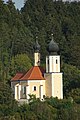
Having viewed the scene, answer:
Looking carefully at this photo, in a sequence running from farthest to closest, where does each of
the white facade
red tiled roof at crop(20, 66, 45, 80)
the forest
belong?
red tiled roof at crop(20, 66, 45, 80) → the white facade → the forest

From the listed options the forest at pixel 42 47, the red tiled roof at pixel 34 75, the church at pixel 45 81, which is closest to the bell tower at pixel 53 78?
the church at pixel 45 81

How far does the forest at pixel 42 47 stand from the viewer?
5675cm

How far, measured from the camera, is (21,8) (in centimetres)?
10588

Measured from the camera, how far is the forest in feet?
186

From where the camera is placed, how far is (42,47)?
85.8 meters

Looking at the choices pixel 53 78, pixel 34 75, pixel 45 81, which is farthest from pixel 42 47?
pixel 53 78

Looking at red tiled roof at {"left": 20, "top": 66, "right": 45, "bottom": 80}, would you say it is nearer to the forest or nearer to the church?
the church

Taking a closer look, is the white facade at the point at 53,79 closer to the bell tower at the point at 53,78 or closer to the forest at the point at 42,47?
the bell tower at the point at 53,78

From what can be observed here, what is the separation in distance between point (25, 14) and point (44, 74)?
3737cm

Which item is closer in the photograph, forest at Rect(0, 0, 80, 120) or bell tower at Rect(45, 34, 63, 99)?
forest at Rect(0, 0, 80, 120)

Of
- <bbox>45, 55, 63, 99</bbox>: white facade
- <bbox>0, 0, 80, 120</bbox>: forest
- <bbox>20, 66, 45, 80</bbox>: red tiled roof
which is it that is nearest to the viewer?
<bbox>0, 0, 80, 120</bbox>: forest

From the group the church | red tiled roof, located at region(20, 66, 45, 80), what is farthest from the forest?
red tiled roof, located at region(20, 66, 45, 80)

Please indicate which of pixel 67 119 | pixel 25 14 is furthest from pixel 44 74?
pixel 25 14

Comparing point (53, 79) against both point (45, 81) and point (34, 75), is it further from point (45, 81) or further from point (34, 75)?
point (34, 75)
